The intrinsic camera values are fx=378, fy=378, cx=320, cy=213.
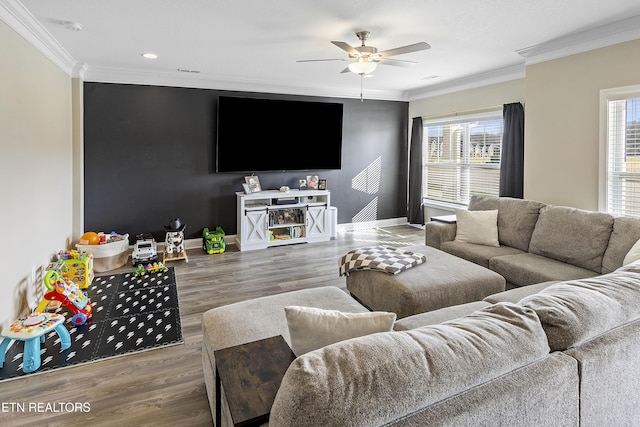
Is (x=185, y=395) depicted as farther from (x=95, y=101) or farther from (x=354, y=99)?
(x=354, y=99)

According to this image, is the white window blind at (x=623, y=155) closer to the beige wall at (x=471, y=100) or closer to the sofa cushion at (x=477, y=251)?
the sofa cushion at (x=477, y=251)

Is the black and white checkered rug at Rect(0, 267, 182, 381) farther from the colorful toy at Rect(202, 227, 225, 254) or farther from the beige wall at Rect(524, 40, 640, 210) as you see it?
the beige wall at Rect(524, 40, 640, 210)

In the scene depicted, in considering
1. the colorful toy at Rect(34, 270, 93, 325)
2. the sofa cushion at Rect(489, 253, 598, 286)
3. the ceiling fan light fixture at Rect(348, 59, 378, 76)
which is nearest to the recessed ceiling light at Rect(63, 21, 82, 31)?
the colorful toy at Rect(34, 270, 93, 325)

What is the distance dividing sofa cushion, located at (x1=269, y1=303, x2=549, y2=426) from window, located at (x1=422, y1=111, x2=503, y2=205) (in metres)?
4.94

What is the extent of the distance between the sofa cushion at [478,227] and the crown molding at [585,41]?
1674 mm

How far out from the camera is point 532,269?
3053 mm

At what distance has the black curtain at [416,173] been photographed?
6.81m

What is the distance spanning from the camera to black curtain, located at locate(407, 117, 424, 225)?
681cm

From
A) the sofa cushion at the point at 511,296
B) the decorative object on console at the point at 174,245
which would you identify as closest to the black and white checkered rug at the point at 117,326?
the decorative object on console at the point at 174,245

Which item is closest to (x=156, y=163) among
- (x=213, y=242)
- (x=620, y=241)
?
(x=213, y=242)

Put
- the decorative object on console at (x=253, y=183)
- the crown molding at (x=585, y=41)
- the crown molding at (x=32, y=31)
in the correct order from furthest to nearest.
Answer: the decorative object on console at (x=253, y=183), the crown molding at (x=585, y=41), the crown molding at (x=32, y=31)

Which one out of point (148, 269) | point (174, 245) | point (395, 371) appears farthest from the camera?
point (174, 245)

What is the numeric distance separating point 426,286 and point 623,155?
90.9 inches

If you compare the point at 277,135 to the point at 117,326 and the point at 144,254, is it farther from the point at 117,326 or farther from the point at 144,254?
the point at 117,326
